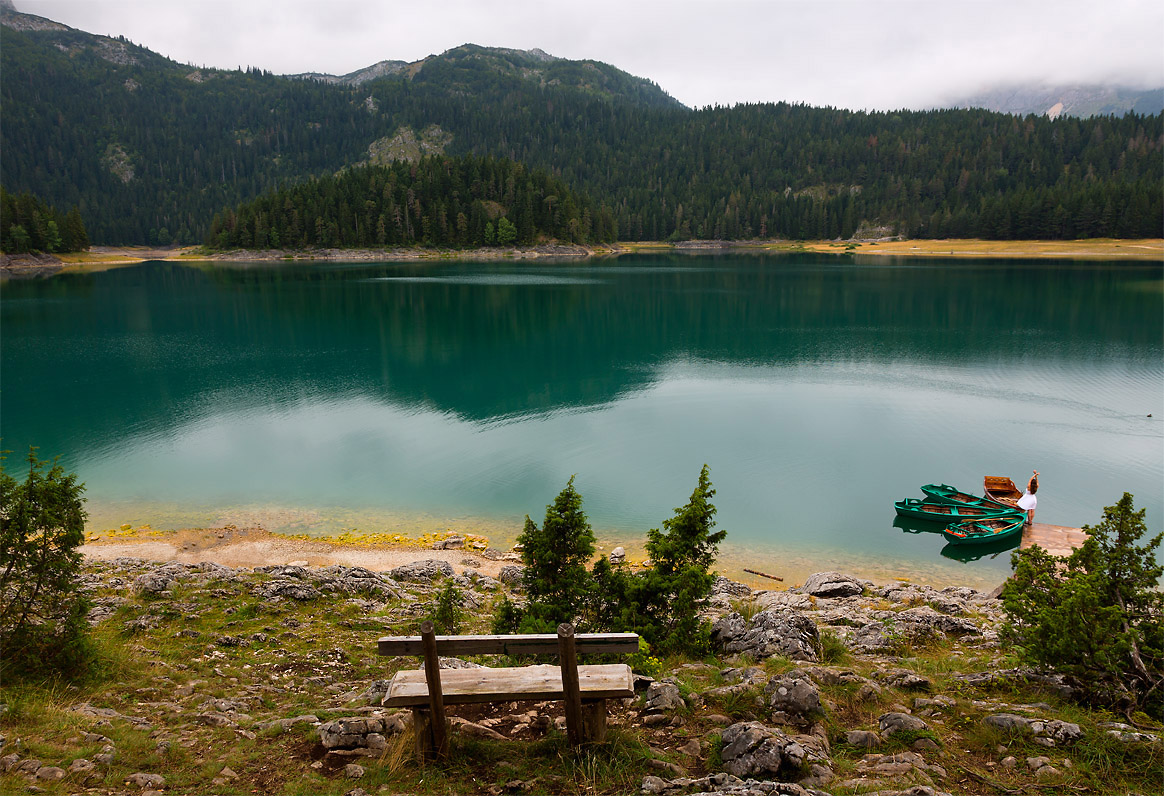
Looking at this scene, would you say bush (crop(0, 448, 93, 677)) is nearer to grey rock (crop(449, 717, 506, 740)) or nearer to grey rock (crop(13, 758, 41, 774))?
grey rock (crop(13, 758, 41, 774))

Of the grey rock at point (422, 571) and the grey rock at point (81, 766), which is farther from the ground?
the grey rock at point (81, 766)

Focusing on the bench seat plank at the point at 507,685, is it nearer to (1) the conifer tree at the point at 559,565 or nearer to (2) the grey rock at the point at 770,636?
(1) the conifer tree at the point at 559,565

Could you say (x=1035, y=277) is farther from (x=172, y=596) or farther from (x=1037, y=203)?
(x=172, y=596)

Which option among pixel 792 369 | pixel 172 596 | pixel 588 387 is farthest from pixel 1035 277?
pixel 172 596

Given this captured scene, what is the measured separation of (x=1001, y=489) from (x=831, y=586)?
11.8 meters

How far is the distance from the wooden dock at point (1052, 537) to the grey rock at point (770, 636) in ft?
44.8

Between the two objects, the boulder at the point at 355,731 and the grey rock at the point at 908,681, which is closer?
the boulder at the point at 355,731

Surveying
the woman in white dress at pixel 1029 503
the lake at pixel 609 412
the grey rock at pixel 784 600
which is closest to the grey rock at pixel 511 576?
the lake at pixel 609 412

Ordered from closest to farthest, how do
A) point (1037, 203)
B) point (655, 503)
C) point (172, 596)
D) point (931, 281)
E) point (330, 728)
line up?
point (330, 728), point (172, 596), point (655, 503), point (931, 281), point (1037, 203)

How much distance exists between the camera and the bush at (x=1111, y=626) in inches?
301

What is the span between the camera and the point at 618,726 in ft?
26.5

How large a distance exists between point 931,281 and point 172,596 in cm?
10290

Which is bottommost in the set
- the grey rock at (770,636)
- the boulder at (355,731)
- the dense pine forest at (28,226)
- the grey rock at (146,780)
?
the grey rock at (770,636)

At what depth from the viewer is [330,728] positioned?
7.67 meters
